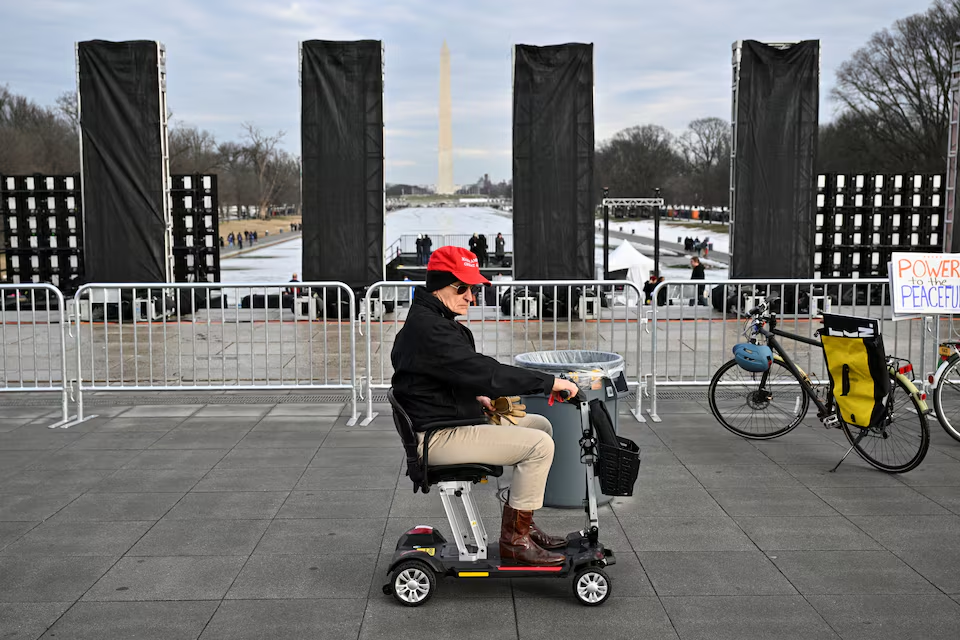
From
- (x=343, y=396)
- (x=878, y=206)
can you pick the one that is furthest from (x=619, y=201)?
(x=343, y=396)

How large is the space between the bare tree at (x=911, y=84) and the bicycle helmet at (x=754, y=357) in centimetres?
5231

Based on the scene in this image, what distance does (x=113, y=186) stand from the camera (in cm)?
1788

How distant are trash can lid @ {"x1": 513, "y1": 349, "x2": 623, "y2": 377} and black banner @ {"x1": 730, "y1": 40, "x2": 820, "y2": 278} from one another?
38.6ft

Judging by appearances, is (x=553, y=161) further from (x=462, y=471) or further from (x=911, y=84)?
(x=911, y=84)

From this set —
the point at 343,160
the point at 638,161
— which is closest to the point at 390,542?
the point at 343,160

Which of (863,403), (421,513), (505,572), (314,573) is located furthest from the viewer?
(863,403)

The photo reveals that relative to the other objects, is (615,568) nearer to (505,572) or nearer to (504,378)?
(505,572)

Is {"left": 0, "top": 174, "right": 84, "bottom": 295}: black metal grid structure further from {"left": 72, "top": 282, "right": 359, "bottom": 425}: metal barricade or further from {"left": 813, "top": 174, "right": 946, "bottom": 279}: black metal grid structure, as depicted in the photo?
{"left": 813, "top": 174, "right": 946, "bottom": 279}: black metal grid structure

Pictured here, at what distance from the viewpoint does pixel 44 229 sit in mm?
24938

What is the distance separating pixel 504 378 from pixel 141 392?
22.7 ft

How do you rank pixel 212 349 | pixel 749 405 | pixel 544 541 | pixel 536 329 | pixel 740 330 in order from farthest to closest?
pixel 536 329, pixel 212 349, pixel 740 330, pixel 749 405, pixel 544 541

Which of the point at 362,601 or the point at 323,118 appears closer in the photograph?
the point at 362,601

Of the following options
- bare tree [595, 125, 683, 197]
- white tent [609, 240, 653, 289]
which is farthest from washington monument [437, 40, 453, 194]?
white tent [609, 240, 653, 289]

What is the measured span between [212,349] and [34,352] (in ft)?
15.6
